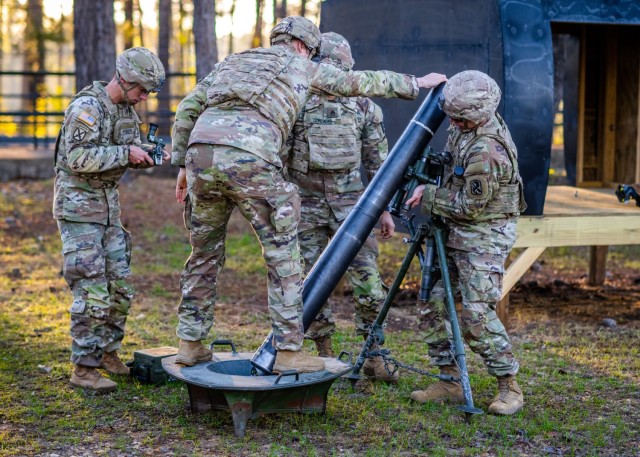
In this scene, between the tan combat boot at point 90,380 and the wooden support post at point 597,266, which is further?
the wooden support post at point 597,266

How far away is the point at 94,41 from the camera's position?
1465 centimetres

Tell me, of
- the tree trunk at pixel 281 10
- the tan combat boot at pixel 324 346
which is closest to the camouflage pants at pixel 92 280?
the tan combat boot at pixel 324 346

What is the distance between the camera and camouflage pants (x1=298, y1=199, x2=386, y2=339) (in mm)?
6070

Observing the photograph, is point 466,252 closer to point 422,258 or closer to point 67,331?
point 422,258

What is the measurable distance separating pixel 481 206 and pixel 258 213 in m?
1.32

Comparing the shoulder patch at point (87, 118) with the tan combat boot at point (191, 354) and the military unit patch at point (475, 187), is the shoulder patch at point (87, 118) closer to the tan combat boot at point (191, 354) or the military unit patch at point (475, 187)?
the tan combat boot at point (191, 354)

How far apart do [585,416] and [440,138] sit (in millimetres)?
3165

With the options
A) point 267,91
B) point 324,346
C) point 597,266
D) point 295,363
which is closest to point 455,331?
point 295,363

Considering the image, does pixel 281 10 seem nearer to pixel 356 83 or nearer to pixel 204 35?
pixel 204 35

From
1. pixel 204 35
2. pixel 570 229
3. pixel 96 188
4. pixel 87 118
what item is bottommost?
pixel 570 229

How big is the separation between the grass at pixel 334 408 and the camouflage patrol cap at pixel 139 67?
202 centimetres

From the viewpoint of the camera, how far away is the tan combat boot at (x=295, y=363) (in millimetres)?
5004

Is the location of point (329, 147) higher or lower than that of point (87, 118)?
lower

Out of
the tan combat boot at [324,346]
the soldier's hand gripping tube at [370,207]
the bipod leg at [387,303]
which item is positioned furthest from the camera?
the tan combat boot at [324,346]
